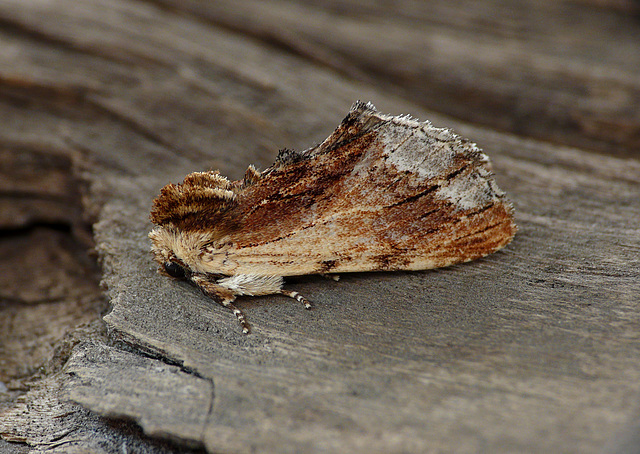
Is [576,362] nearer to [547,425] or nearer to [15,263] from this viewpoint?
[547,425]

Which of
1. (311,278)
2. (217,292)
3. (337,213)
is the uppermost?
(337,213)

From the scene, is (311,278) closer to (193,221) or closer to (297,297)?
(297,297)

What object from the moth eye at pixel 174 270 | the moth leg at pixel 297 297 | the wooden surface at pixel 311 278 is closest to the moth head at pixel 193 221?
the moth eye at pixel 174 270

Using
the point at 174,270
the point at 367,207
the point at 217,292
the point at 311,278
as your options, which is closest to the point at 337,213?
the point at 367,207

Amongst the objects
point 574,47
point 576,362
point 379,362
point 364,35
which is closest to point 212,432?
point 379,362

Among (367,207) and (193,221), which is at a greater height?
(367,207)

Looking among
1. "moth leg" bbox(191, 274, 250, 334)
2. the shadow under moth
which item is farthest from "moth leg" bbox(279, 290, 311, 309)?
"moth leg" bbox(191, 274, 250, 334)

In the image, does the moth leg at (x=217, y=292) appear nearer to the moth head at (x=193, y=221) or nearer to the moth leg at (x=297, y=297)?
the moth head at (x=193, y=221)
